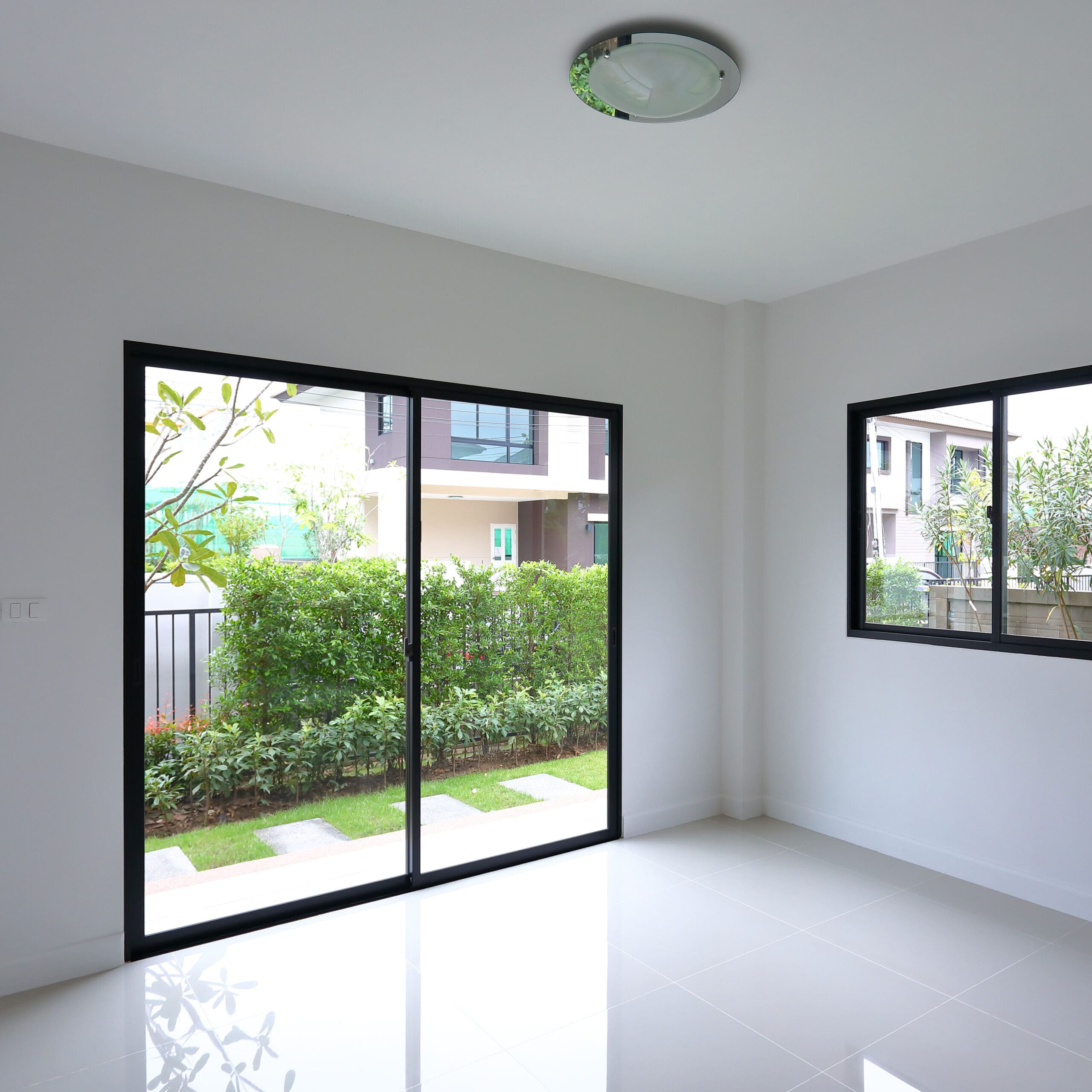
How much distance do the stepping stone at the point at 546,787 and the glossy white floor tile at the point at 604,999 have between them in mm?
440

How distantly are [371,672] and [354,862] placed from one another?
2.67 feet

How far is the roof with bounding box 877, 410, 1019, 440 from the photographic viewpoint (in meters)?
3.63

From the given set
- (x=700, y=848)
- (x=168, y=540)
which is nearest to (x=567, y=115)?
(x=168, y=540)

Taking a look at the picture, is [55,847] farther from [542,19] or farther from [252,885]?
[542,19]

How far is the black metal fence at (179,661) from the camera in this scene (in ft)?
9.89

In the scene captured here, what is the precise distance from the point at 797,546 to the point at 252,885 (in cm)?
314

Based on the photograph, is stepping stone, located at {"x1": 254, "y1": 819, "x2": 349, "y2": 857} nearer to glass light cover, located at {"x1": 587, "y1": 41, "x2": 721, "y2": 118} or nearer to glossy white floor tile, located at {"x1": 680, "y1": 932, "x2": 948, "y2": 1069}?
glossy white floor tile, located at {"x1": 680, "y1": 932, "x2": 948, "y2": 1069}

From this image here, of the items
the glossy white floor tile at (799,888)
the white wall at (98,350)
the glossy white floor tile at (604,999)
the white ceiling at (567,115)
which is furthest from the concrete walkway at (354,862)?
the white ceiling at (567,115)

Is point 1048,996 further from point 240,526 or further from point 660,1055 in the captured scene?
point 240,526

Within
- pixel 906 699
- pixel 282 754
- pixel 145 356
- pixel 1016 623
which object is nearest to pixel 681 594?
pixel 906 699

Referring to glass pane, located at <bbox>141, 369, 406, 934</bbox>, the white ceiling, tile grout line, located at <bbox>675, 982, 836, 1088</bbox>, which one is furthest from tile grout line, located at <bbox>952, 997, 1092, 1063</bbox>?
the white ceiling

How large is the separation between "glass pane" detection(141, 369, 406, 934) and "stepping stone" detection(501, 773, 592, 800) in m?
0.60

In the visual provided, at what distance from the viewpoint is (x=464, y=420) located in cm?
374

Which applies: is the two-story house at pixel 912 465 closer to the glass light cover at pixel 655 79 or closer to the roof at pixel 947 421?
the roof at pixel 947 421
